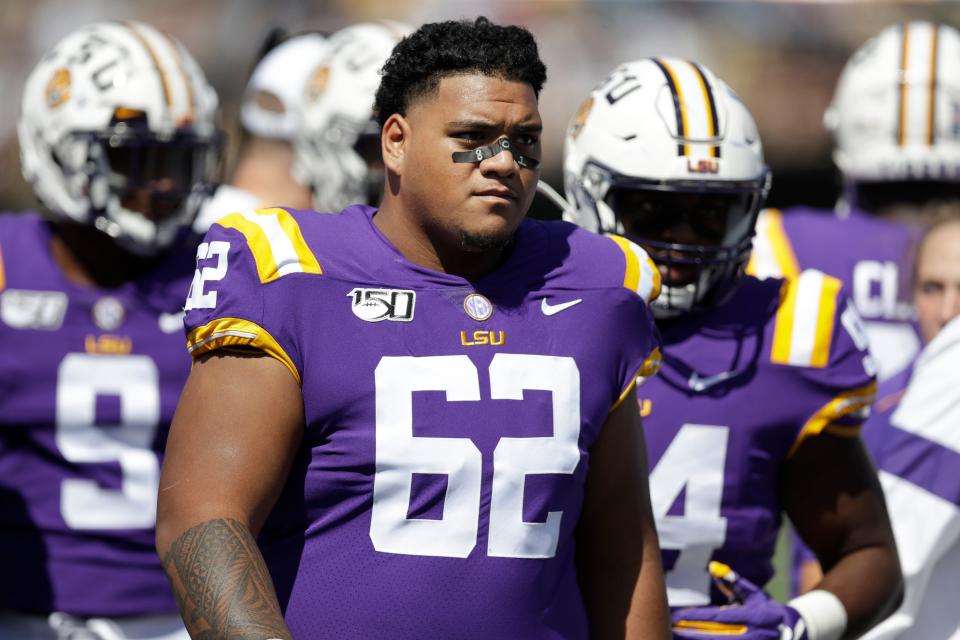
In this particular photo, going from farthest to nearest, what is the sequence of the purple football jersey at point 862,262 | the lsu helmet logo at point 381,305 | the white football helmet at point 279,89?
the white football helmet at point 279,89 → the purple football jersey at point 862,262 → the lsu helmet logo at point 381,305

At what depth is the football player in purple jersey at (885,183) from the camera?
206 inches

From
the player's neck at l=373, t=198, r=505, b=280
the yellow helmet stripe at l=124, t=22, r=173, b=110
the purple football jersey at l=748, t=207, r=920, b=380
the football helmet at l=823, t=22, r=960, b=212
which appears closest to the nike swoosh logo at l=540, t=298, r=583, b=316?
the player's neck at l=373, t=198, r=505, b=280

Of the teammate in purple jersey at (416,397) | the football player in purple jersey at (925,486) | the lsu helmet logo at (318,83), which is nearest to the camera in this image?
the teammate in purple jersey at (416,397)

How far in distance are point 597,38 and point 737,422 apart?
624cm

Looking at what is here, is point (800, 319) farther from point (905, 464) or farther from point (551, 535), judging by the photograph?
point (551, 535)

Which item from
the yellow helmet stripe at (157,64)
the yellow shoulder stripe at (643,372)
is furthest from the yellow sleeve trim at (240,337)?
the yellow helmet stripe at (157,64)

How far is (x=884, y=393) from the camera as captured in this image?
13.5ft

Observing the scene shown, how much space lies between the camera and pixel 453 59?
2.69 m

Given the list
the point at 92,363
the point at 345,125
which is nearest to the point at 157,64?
the point at 92,363

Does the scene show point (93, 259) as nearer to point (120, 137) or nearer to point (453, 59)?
point (120, 137)

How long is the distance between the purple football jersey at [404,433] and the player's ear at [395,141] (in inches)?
6.4

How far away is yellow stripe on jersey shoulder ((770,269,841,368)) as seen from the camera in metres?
3.34

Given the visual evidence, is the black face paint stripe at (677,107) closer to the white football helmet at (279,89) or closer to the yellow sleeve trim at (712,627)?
the yellow sleeve trim at (712,627)

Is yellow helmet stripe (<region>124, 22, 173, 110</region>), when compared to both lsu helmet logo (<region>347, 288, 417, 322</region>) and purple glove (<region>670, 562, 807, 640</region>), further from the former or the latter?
purple glove (<region>670, 562, 807, 640</region>)
